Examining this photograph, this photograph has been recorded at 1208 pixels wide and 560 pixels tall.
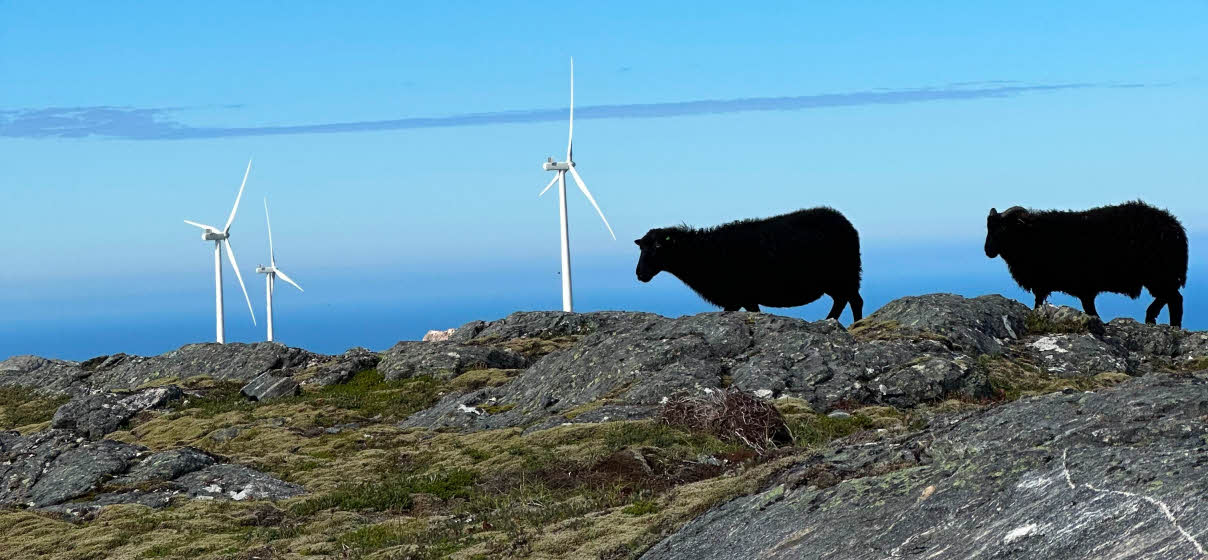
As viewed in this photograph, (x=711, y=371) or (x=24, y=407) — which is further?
(x=24, y=407)

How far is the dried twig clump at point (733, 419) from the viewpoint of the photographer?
995 inches

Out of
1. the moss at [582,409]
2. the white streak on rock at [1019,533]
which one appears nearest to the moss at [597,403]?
the moss at [582,409]

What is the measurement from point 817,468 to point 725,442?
8.99 metres

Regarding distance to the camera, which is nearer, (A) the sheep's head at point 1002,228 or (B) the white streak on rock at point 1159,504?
(B) the white streak on rock at point 1159,504

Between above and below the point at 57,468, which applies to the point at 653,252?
above

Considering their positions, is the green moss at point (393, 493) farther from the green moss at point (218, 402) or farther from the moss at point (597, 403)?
the green moss at point (218, 402)

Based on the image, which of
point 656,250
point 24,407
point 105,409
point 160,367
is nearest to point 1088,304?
point 656,250

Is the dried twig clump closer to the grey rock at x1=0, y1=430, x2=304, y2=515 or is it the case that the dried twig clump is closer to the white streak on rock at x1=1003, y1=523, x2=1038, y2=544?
the grey rock at x1=0, y1=430, x2=304, y2=515

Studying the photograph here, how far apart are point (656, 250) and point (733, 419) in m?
22.1

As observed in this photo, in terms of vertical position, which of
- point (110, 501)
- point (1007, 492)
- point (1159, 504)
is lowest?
point (110, 501)

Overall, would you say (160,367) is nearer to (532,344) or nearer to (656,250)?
(532,344)

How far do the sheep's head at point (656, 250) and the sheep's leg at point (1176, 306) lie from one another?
62.8 feet

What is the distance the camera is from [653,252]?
47.6 m

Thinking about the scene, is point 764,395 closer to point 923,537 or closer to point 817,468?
point 817,468
